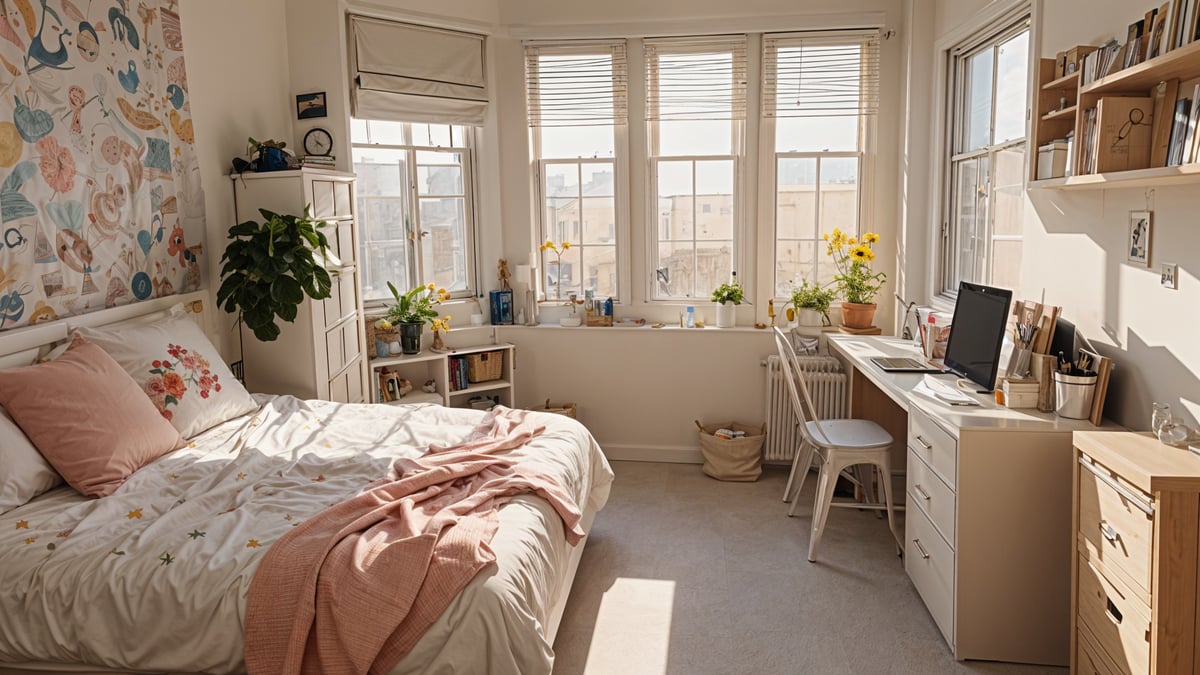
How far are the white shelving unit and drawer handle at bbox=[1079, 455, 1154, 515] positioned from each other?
324 centimetres

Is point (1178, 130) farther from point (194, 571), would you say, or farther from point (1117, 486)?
point (194, 571)

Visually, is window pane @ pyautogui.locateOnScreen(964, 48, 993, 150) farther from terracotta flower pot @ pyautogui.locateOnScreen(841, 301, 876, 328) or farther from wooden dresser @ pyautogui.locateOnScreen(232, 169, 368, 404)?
wooden dresser @ pyautogui.locateOnScreen(232, 169, 368, 404)

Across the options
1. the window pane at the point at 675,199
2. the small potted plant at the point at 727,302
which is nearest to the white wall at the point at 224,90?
the window pane at the point at 675,199

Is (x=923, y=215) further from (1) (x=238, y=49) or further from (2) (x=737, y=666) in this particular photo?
(1) (x=238, y=49)

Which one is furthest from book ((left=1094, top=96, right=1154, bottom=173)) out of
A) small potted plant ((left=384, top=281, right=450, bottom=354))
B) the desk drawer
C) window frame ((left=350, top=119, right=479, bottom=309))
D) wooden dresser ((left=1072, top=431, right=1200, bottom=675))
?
window frame ((left=350, top=119, right=479, bottom=309))

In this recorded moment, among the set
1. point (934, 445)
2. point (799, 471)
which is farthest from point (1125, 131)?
point (799, 471)

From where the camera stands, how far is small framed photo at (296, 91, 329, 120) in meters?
4.48

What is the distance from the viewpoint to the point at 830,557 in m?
3.66

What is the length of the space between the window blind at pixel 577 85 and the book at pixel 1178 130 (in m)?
3.16

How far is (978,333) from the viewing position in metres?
3.29

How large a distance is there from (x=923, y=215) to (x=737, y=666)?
2754mm

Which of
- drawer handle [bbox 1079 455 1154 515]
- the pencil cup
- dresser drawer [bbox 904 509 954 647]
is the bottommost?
dresser drawer [bbox 904 509 954 647]

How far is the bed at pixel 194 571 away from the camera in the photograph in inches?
81.0

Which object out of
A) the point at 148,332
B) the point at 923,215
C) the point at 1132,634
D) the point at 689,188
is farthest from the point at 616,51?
the point at 1132,634
